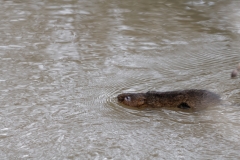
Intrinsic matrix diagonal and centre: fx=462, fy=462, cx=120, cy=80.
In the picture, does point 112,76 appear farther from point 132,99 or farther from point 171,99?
point 171,99

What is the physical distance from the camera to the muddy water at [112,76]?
4.76 metres

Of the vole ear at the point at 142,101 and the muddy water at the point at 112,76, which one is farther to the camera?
the vole ear at the point at 142,101

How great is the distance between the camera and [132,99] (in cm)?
553

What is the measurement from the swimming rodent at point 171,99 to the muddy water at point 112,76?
0.36ft

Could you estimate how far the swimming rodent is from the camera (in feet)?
18.1

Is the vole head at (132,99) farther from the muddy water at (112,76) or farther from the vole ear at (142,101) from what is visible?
the muddy water at (112,76)

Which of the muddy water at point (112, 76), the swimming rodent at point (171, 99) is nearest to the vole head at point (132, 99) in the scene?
the swimming rodent at point (171, 99)

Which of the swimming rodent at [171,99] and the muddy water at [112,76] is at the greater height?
the swimming rodent at [171,99]

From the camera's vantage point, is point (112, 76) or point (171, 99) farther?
point (112, 76)

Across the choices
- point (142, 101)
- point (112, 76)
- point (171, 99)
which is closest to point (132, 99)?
point (142, 101)

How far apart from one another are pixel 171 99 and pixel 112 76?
4.19 ft

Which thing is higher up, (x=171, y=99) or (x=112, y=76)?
(x=171, y=99)

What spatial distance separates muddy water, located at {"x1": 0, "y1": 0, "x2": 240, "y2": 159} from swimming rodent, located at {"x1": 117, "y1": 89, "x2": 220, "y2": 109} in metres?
0.11

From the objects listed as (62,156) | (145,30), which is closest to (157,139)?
(62,156)
